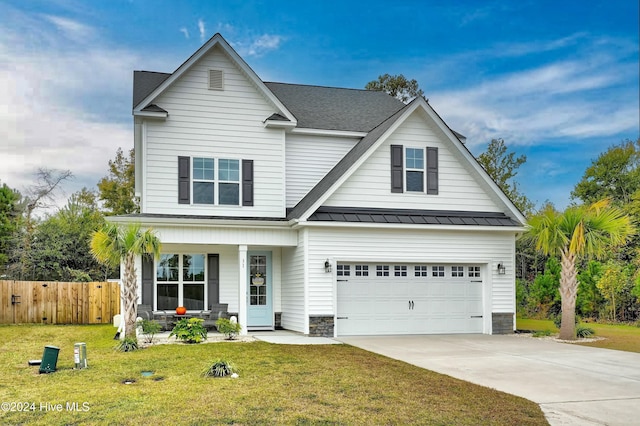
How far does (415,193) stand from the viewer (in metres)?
18.8

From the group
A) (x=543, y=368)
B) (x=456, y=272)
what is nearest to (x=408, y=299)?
(x=456, y=272)

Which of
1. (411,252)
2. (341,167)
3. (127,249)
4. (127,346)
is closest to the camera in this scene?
(127,346)

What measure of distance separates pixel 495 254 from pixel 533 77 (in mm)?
5846

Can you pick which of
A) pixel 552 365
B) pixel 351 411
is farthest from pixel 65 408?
pixel 552 365

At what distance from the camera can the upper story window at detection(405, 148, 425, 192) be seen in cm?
1878

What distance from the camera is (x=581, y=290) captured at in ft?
74.8

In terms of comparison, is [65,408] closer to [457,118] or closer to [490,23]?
[490,23]

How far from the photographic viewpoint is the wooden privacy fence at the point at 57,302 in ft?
75.3

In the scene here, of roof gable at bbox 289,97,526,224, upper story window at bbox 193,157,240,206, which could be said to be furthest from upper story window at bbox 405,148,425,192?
upper story window at bbox 193,157,240,206

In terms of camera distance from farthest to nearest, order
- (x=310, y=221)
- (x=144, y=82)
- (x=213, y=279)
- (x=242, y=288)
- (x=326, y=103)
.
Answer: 1. (x=326, y=103)
2. (x=144, y=82)
3. (x=213, y=279)
4. (x=242, y=288)
5. (x=310, y=221)

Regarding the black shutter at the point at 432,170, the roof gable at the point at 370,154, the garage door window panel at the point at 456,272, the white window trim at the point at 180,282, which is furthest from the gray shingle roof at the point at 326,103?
the garage door window panel at the point at 456,272

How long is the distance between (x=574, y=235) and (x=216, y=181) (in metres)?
10.3

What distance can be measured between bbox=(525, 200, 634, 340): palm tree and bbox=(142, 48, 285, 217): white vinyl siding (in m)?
7.89

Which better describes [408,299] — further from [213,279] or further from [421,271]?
[213,279]
